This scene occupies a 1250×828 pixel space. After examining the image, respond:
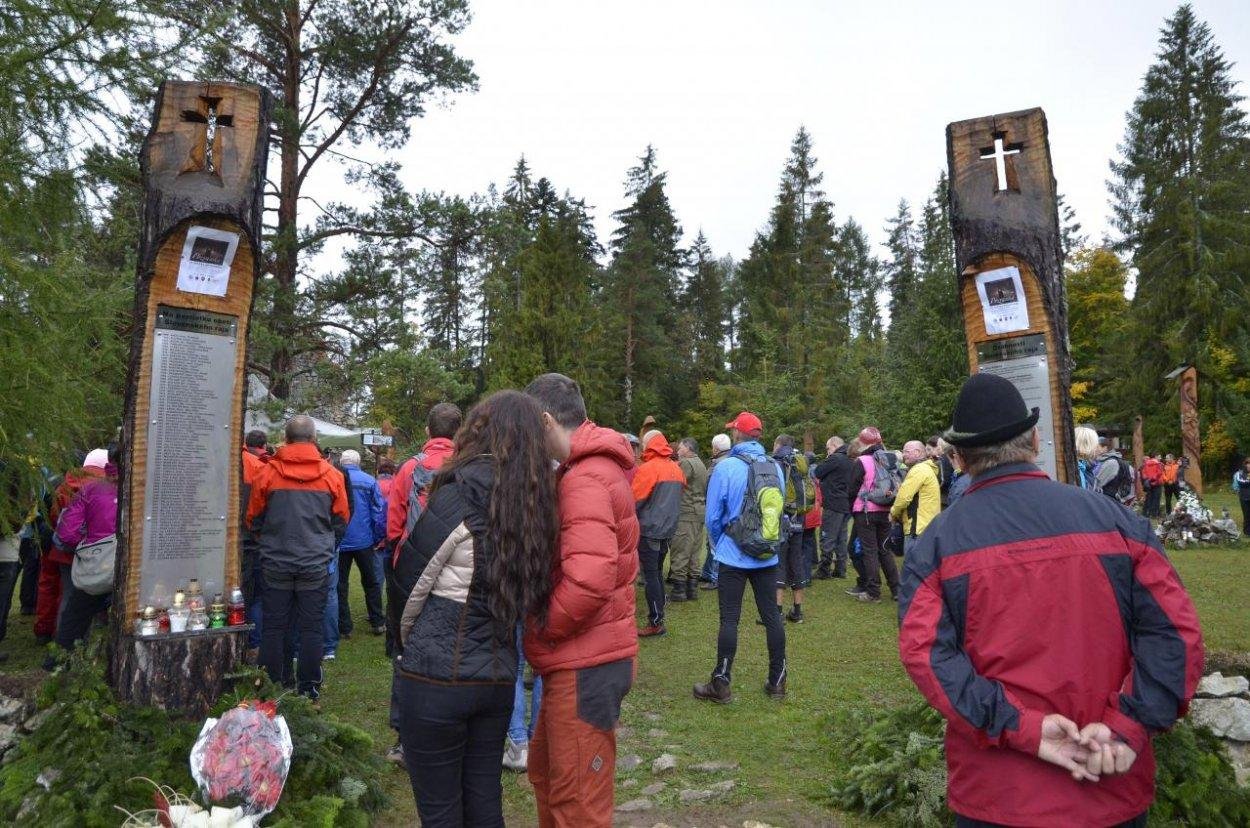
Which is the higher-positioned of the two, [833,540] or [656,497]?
[656,497]

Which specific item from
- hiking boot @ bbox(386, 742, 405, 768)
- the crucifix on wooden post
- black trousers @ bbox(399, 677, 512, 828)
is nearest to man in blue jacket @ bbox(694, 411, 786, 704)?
hiking boot @ bbox(386, 742, 405, 768)

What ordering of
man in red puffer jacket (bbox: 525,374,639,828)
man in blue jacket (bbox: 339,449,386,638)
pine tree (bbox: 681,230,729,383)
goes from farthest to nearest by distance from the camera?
pine tree (bbox: 681,230,729,383) → man in blue jacket (bbox: 339,449,386,638) → man in red puffer jacket (bbox: 525,374,639,828)

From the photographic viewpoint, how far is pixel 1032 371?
4664mm

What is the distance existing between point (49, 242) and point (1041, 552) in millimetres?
5838

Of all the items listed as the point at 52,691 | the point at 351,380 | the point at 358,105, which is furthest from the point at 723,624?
the point at 358,105

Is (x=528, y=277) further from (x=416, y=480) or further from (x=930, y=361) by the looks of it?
(x=416, y=480)

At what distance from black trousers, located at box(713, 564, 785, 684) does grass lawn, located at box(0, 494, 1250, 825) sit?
0.42 metres

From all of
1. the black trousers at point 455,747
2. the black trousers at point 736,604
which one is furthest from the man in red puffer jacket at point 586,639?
the black trousers at point 736,604

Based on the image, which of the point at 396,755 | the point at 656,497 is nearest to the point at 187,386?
the point at 396,755

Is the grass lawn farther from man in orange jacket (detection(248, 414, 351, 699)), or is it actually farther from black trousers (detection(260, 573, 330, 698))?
man in orange jacket (detection(248, 414, 351, 699))

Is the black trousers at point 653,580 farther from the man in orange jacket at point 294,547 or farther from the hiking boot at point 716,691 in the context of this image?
the man in orange jacket at point 294,547

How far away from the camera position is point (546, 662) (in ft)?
9.65

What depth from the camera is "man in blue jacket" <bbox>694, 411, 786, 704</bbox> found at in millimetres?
5914

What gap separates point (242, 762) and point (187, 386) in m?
2.22
